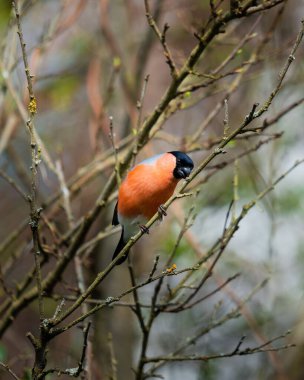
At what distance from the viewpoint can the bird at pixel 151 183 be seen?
2.52 metres

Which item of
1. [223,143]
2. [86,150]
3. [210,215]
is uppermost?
[86,150]

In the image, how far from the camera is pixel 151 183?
8.47 feet

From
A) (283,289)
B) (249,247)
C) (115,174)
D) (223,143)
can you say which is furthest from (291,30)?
(223,143)

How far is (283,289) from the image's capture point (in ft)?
19.0

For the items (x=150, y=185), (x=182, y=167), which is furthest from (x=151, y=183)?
(x=182, y=167)

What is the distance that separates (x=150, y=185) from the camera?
258 centimetres

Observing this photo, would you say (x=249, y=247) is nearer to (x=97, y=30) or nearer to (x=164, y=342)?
(x=164, y=342)

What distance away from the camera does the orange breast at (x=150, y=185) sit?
2561mm

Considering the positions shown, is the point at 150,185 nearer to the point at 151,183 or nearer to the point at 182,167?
the point at 151,183

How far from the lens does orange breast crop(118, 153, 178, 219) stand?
256 centimetres

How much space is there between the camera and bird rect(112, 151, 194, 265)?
8.27 feet

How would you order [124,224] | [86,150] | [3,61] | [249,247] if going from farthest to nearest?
1. [86,150]
2. [249,247]
3. [3,61]
4. [124,224]

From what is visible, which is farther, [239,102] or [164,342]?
[239,102]

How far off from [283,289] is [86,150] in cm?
243
